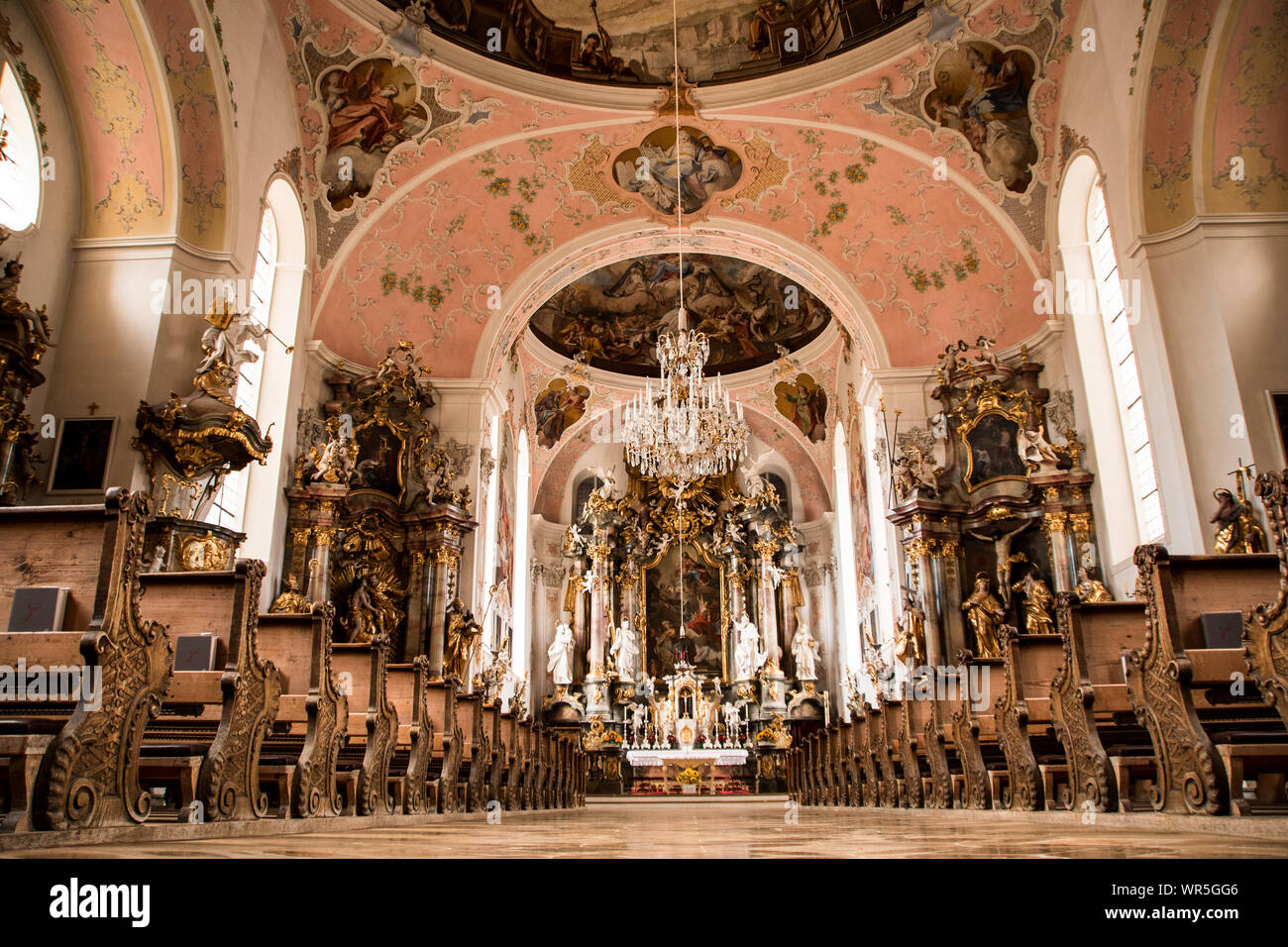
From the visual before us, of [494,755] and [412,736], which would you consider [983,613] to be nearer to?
[494,755]

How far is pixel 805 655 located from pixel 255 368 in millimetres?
14336

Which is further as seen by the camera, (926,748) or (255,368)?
(255,368)

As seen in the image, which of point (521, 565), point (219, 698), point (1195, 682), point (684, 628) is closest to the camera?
point (1195, 682)

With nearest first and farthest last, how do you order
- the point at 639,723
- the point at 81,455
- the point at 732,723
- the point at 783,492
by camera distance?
the point at 81,455 → the point at 732,723 → the point at 639,723 → the point at 783,492

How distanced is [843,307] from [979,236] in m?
2.44

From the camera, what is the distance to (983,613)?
1326cm

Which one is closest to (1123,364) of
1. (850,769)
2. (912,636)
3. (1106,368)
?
(1106,368)

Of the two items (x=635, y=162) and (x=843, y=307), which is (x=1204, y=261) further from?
(x=635, y=162)

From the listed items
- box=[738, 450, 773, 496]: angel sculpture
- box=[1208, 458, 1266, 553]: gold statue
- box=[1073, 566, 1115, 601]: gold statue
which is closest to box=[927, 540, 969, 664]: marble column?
box=[1073, 566, 1115, 601]: gold statue

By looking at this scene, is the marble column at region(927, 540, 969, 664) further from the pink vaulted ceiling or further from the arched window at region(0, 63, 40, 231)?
the arched window at region(0, 63, 40, 231)

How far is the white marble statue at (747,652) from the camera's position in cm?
2217

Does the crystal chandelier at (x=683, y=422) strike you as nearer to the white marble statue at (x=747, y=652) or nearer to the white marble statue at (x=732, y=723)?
the white marble statue at (x=732, y=723)
